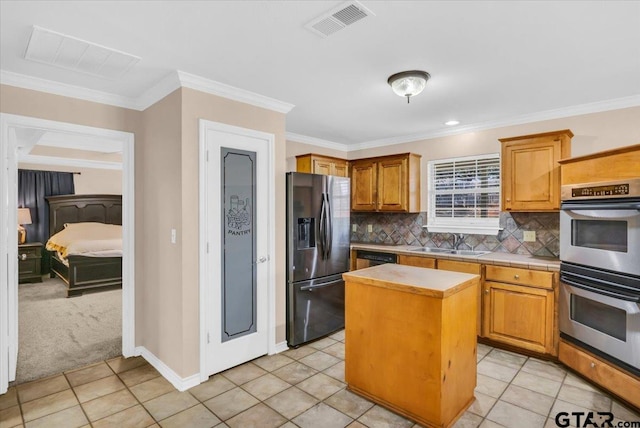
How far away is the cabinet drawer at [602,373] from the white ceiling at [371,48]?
2271 mm

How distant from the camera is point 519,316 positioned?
332cm

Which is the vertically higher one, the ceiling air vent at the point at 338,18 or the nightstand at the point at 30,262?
the ceiling air vent at the point at 338,18

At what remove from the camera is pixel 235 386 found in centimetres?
275

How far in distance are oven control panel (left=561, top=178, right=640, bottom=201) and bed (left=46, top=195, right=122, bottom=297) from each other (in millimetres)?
6603

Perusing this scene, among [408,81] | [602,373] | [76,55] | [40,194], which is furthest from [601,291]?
[40,194]

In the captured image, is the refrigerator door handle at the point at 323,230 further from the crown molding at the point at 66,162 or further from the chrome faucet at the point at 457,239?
the crown molding at the point at 66,162

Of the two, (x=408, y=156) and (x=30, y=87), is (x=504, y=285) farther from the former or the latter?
(x=30, y=87)

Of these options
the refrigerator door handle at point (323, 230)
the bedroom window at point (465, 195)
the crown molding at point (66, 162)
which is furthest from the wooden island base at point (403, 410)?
the crown molding at point (66, 162)

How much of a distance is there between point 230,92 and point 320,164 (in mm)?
1969

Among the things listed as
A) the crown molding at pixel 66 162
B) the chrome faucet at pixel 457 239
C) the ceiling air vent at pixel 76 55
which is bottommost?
the chrome faucet at pixel 457 239

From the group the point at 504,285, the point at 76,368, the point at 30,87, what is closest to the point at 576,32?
the point at 504,285

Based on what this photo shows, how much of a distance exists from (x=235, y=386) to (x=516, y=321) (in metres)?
2.70

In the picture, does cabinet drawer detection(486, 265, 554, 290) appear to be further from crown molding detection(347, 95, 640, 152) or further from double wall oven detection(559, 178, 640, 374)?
crown molding detection(347, 95, 640, 152)

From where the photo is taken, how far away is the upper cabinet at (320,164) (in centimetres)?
468
